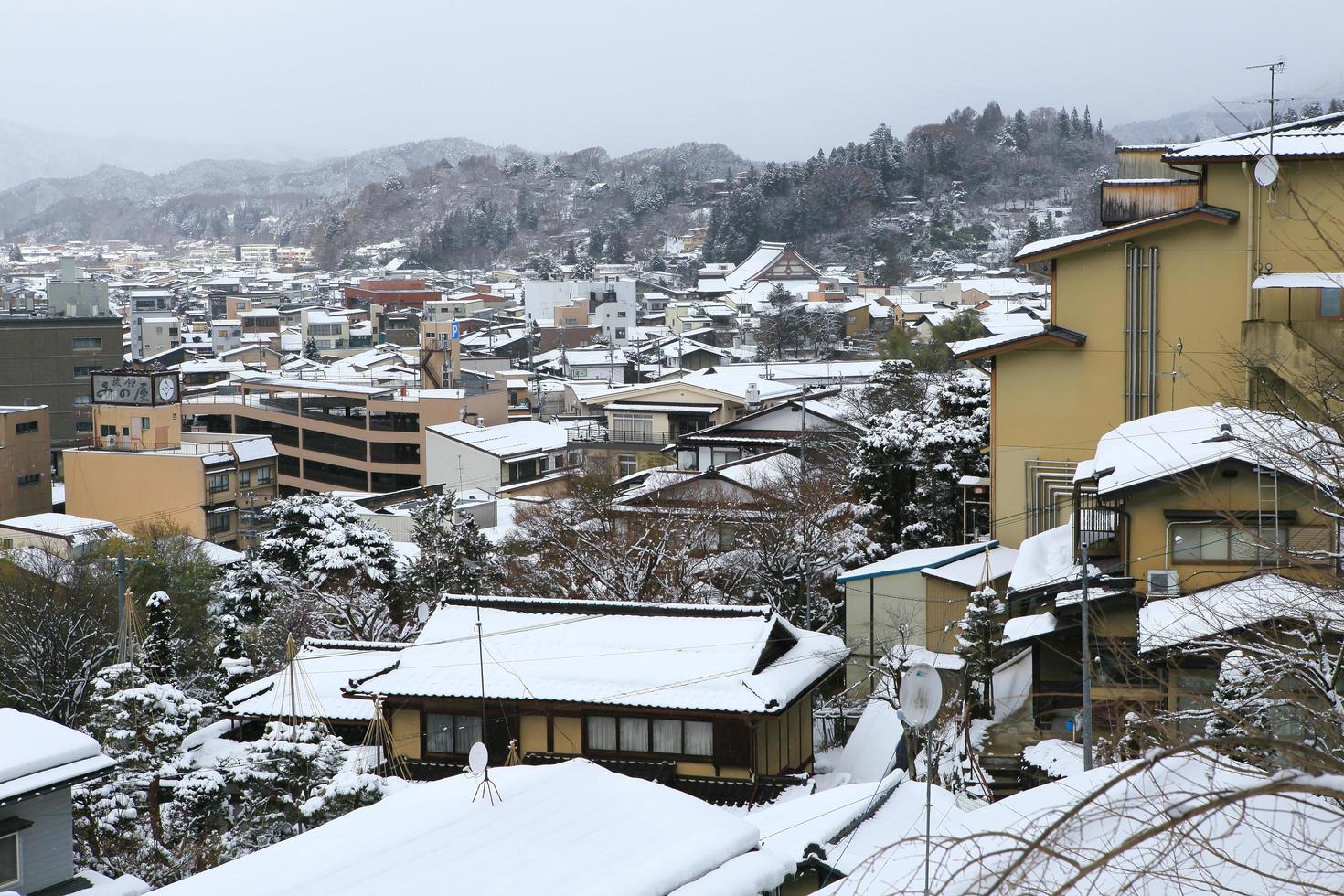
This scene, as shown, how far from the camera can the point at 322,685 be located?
34.7 feet

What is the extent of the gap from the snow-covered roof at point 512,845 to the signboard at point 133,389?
70.4 feet

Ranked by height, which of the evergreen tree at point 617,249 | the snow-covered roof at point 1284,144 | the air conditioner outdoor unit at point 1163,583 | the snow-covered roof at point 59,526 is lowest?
the snow-covered roof at point 59,526

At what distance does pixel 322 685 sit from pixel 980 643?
17.7 ft

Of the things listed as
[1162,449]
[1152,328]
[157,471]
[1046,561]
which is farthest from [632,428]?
[1162,449]

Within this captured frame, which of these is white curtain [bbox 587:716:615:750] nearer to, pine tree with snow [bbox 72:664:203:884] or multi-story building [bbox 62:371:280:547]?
pine tree with snow [bbox 72:664:203:884]

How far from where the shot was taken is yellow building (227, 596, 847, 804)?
8883 millimetres

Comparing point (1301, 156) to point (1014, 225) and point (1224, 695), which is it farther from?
point (1014, 225)

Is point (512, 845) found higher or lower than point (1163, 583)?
lower

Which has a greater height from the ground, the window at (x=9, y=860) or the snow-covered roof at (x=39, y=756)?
the snow-covered roof at (x=39, y=756)

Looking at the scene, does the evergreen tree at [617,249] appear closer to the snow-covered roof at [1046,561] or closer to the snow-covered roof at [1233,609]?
the snow-covered roof at [1046,561]

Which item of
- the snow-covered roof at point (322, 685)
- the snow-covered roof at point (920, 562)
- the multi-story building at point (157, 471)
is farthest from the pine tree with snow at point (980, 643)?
the multi-story building at point (157, 471)

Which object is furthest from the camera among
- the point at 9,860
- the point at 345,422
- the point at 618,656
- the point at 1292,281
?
the point at 345,422

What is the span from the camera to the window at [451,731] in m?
9.32

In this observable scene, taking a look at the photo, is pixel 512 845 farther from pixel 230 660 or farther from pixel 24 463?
pixel 24 463
